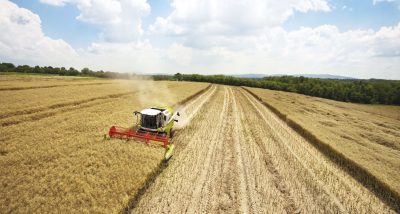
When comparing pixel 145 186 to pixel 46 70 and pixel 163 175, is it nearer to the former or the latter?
pixel 163 175

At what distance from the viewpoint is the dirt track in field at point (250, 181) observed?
30.6ft

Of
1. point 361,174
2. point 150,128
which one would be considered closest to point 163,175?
point 150,128

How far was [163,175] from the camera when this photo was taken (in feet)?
37.1

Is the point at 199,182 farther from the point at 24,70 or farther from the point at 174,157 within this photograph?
the point at 24,70

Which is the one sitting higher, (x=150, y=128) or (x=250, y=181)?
(x=150, y=128)

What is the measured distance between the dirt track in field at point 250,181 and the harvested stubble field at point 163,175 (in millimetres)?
41

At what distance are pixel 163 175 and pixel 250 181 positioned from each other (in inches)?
160

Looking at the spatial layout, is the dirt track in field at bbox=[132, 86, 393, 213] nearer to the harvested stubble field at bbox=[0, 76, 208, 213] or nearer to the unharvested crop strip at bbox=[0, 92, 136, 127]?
the harvested stubble field at bbox=[0, 76, 208, 213]

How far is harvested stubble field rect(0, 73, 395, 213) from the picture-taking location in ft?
28.1

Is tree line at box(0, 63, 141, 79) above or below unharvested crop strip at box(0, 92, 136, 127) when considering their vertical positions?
above

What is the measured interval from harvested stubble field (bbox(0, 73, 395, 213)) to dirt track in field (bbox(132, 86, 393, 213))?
41 millimetres

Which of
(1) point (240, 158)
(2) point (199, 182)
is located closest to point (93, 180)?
(2) point (199, 182)

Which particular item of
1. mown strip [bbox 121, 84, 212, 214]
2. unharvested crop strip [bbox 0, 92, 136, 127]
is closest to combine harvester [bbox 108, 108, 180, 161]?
mown strip [bbox 121, 84, 212, 214]

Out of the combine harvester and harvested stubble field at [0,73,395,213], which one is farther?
the combine harvester
